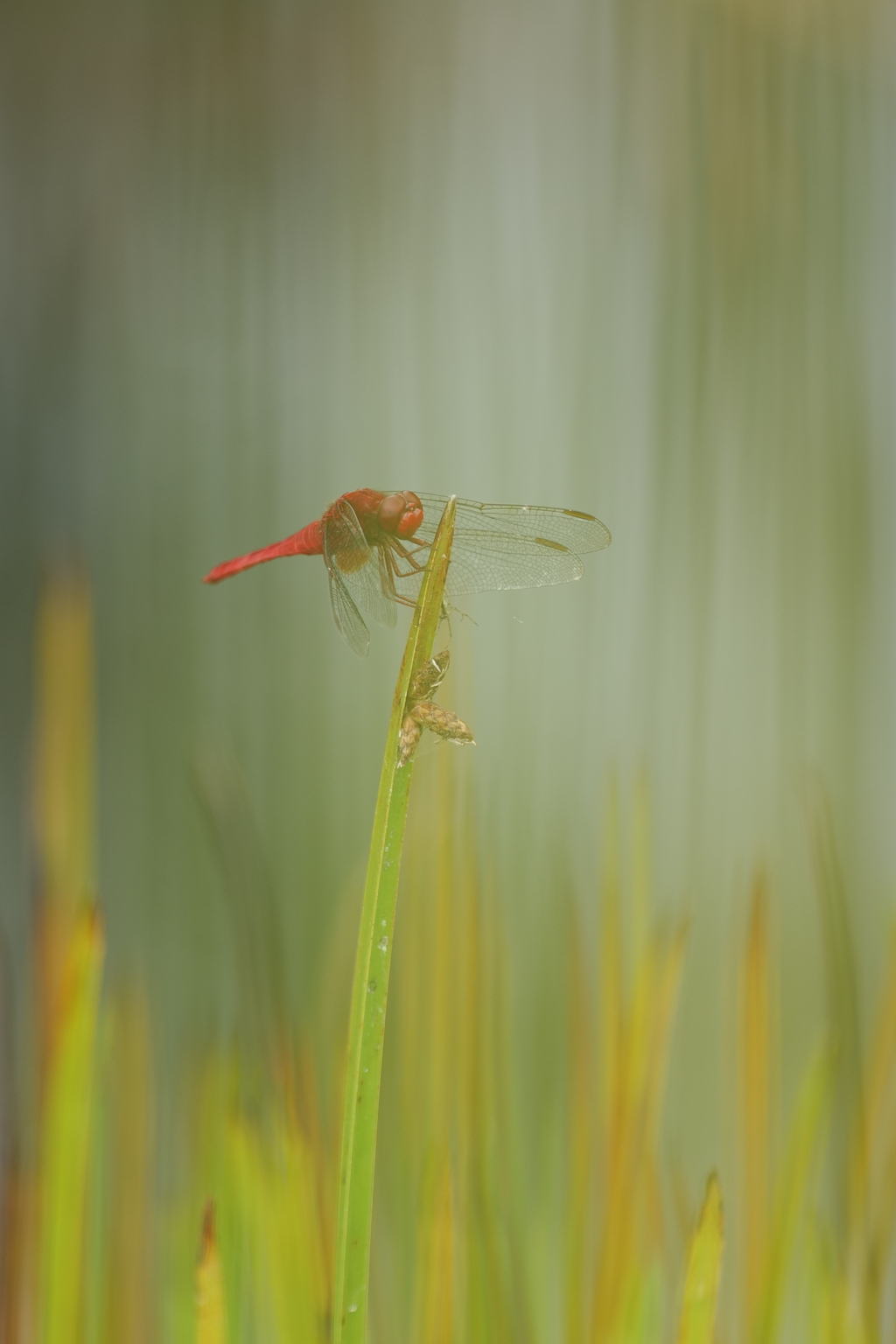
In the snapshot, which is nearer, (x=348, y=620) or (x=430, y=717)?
(x=430, y=717)

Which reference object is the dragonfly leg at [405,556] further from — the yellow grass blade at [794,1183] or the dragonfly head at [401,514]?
the yellow grass blade at [794,1183]

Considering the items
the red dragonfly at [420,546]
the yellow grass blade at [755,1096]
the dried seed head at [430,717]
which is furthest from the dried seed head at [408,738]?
the yellow grass blade at [755,1096]

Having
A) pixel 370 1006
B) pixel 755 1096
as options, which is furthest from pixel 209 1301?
pixel 755 1096

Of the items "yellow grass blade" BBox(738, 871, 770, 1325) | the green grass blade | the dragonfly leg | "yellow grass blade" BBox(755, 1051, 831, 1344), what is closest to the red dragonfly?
the dragonfly leg

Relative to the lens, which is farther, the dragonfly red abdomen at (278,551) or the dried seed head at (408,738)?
the dragonfly red abdomen at (278,551)

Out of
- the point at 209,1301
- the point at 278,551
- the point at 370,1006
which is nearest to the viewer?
the point at 370,1006

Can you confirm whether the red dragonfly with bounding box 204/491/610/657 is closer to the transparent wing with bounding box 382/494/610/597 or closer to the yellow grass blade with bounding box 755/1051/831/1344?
the transparent wing with bounding box 382/494/610/597

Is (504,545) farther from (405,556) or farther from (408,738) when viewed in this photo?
(408,738)
